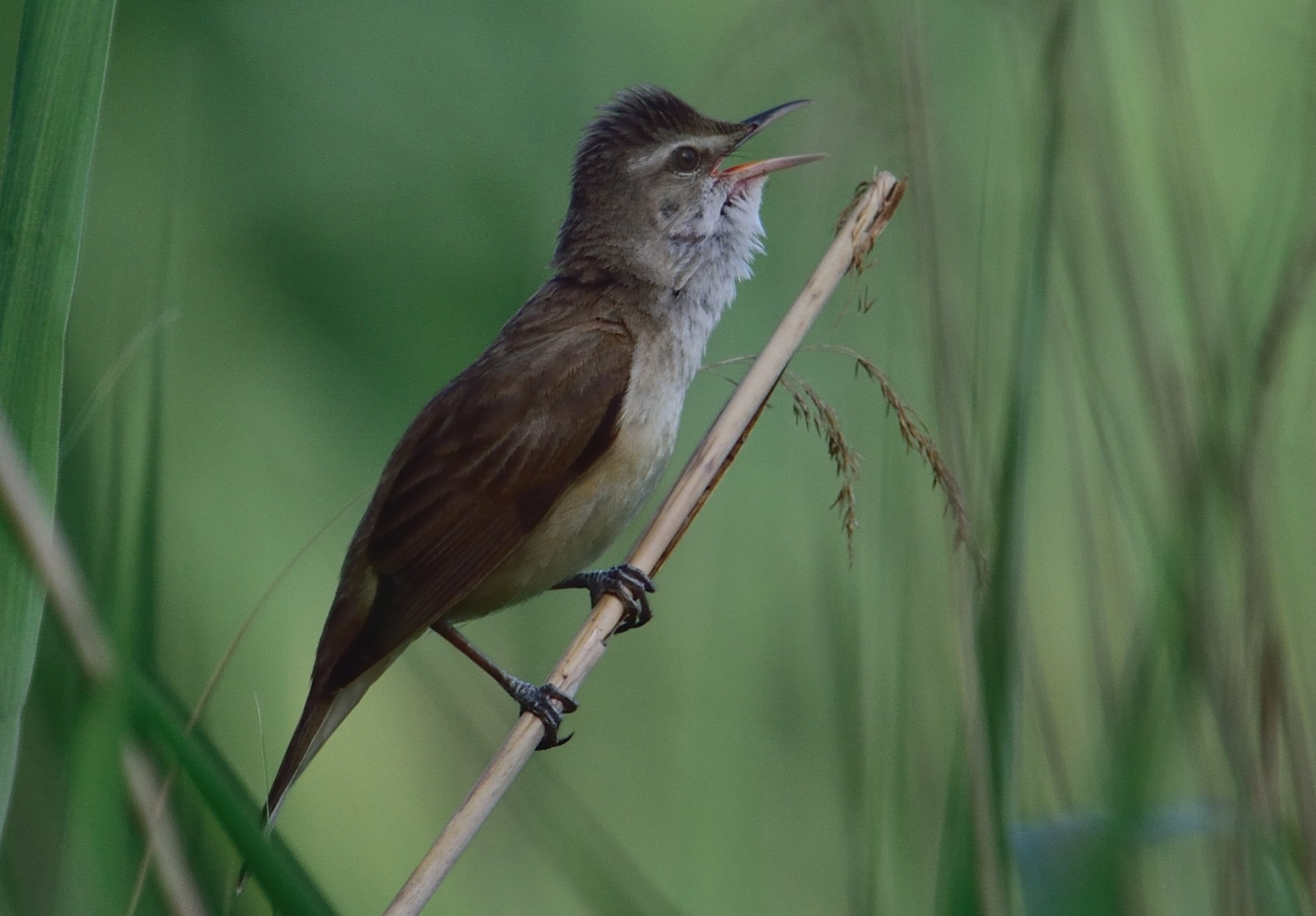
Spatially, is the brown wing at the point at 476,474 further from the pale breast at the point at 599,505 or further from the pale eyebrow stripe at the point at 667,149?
the pale eyebrow stripe at the point at 667,149

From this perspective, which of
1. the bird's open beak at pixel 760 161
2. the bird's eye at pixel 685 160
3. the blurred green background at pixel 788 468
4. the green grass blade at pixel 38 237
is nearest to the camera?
the green grass blade at pixel 38 237

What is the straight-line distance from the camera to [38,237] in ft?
4.72

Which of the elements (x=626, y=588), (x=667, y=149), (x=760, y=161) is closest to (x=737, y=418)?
(x=626, y=588)

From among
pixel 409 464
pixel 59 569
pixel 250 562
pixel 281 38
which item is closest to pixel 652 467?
pixel 409 464

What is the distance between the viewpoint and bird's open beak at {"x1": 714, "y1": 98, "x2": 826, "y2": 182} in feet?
9.82

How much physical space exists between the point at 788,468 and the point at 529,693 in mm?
2154

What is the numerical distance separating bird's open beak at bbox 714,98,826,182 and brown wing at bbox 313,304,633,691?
0.51 meters

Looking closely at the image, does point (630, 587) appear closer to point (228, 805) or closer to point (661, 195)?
point (661, 195)

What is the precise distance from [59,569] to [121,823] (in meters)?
0.27

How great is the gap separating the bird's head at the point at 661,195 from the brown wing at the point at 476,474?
0.27 meters

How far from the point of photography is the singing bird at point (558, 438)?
266 centimetres

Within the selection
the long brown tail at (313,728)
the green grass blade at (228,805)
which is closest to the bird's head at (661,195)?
the long brown tail at (313,728)

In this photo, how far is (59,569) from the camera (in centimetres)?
135

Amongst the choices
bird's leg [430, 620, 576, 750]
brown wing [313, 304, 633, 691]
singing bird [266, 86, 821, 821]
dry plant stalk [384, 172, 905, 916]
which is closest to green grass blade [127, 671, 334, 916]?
bird's leg [430, 620, 576, 750]
